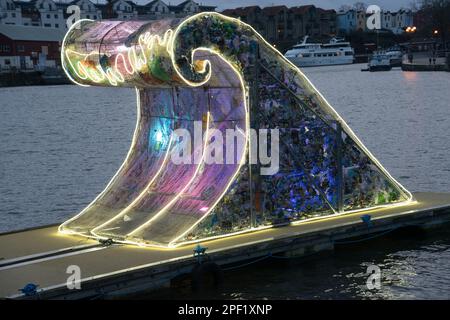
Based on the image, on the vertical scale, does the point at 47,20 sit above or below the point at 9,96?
above

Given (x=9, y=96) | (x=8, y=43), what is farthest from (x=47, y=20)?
(x=9, y=96)

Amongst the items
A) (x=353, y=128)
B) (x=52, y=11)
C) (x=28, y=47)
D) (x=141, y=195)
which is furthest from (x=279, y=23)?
(x=141, y=195)

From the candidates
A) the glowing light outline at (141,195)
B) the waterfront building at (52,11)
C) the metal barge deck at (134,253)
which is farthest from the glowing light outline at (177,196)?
the waterfront building at (52,11)

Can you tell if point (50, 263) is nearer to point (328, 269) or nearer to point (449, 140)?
point (328, 269)

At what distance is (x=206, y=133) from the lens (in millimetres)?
18453

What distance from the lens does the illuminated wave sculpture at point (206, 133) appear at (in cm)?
1730

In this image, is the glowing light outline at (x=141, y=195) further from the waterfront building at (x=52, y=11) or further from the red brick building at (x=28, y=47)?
the waterfront building at (x=52, y=11)

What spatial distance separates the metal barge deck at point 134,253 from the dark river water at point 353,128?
0.47 metres

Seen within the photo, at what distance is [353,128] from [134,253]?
138 feet

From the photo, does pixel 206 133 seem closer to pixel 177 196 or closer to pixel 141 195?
pixel 177 196

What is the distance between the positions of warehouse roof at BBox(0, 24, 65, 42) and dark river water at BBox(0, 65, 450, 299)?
2818 cm

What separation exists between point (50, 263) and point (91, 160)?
27.8 meters
